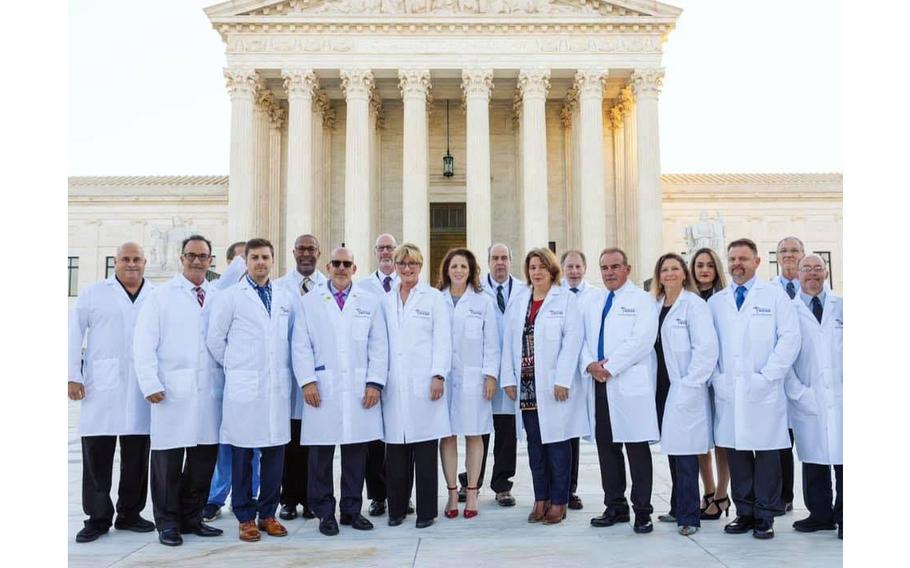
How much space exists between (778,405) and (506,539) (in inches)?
109

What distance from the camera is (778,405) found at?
736cm

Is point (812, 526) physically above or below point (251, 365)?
below

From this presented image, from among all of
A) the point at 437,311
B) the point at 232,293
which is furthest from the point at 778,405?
the point at 232,293

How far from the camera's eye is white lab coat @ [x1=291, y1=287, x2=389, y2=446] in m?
7.79

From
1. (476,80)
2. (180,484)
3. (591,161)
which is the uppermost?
(476,80)

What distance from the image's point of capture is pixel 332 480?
7.81 meters

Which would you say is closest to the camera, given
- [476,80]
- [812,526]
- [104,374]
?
[812,526]

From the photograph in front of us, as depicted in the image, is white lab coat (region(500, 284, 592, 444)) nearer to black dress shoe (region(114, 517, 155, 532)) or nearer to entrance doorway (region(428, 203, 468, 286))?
black dress shoe (region(114, 517, 155, 532))

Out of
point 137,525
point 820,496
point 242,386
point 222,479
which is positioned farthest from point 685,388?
point 137,525

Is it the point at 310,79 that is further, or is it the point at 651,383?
the point at 310,79

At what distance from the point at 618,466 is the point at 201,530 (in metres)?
4.05

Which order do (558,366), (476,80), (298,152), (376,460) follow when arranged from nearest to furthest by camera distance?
(558,366) → (376,460) → (298,152) → (476,80)

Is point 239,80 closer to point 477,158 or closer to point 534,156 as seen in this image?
point 477,158
